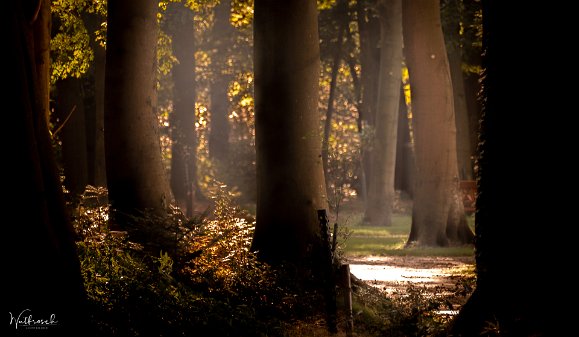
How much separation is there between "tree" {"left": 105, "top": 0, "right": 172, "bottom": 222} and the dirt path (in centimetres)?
408

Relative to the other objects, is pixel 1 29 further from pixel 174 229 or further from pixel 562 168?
pixel 174 229

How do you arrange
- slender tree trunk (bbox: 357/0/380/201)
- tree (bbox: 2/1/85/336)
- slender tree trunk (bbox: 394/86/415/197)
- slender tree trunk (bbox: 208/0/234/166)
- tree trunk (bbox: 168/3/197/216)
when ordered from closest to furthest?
tree (bbox: 2/1/85/336) < tree trunk (bbox: 168/3/197/216) < slender tree trunk (bbox: 357/0/380/201) < slender tree trunk (bbox: 394/86/415/197) < slender tree trunk (bbox: 208/0/234/166)

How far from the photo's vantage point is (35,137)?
8219 mm

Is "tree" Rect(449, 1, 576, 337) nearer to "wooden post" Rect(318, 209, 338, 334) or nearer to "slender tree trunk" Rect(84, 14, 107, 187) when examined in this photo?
"wooden post" Rect(318, 209, 338, 334)

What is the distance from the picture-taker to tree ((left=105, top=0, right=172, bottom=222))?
1562cm

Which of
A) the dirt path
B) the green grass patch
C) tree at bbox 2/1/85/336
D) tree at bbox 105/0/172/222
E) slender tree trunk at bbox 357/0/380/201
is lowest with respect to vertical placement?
the dirt path

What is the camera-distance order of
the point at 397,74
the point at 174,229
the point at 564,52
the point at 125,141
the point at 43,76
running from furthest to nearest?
the point at 397,74 < the point at 125,141 < the point at 174,229 < the point at 43,76 < the point at 564,52

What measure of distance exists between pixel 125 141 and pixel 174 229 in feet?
10.3

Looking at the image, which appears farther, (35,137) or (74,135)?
(74,135)

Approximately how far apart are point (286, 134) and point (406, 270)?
7135 millimetres

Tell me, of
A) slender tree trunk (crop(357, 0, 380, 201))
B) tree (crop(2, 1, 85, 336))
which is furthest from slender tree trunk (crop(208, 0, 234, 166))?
tree (crop(2, 1, 85, 336))

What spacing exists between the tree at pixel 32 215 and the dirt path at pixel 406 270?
8678 mm

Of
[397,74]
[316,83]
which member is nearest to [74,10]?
[316,83]

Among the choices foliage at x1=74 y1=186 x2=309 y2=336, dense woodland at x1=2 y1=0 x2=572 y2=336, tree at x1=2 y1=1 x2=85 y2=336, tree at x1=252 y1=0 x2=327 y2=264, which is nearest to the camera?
tree at x1=2 y1=1 x2=85 y2=336
